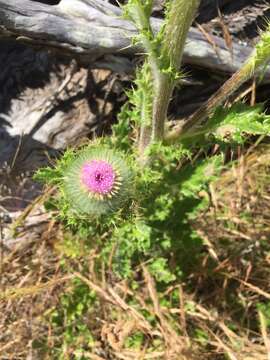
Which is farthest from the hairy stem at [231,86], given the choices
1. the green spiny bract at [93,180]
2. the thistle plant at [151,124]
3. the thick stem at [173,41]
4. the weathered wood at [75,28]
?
the weathered wood at [75,28]

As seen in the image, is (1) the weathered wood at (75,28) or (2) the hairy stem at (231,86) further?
(1) the weathered wood at (75,28)

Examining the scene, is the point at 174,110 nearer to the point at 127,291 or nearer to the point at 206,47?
the point at 206,47

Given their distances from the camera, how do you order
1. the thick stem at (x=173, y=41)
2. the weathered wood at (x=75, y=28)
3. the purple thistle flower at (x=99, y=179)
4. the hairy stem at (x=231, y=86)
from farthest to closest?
the weathered wood at (x=75, y=28) → the purple thistle flower at (x=99, y=179) → the hairy stem at (x=231, y=86) → the thick stem at (x=173, y=41)

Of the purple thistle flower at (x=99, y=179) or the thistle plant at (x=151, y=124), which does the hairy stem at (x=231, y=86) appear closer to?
the thistle plant at (x=151, y=124)

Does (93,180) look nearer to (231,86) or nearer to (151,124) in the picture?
(151,124)

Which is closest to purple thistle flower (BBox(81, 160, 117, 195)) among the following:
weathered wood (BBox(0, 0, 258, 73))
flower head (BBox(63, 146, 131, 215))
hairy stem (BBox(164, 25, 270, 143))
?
flower head (BBox(63, 146, 131, 215))

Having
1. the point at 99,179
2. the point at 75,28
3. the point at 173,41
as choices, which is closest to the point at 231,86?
the point at 173,41

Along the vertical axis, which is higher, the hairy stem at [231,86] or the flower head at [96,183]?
the hairy stem at [231,86]

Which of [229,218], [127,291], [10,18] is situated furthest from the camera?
[229,218]

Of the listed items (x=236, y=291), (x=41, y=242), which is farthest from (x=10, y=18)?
(x=236, y=291)
